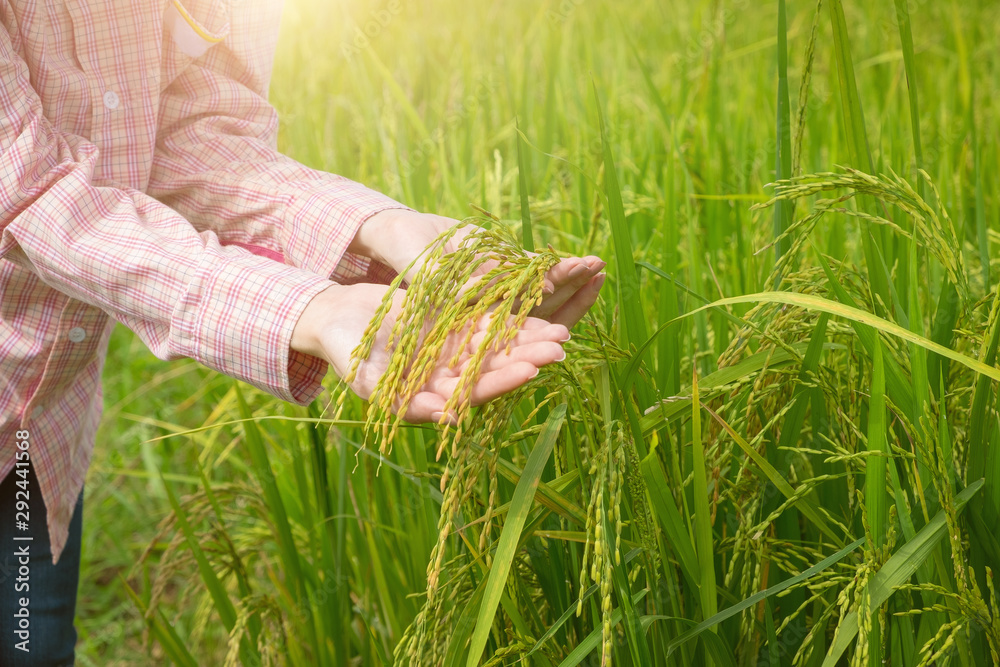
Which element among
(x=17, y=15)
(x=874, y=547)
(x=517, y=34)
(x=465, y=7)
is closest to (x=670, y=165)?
(x=874, y=547)

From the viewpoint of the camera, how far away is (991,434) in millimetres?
941

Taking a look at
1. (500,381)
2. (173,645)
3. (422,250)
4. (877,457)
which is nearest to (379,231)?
(422,250)

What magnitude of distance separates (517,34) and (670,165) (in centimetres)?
283

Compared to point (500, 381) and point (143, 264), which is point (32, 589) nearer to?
point (143, 264)

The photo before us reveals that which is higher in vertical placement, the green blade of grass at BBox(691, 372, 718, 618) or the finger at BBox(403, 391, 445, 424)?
the finger at BBox(403, 391, 445, 424)

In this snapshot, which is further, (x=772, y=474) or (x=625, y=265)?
(x=625, y=265)

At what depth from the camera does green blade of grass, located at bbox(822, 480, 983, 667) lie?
80cm

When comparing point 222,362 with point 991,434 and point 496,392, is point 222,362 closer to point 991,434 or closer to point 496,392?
point 496,392

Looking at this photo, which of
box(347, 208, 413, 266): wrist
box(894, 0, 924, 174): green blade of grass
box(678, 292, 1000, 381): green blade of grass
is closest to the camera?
box(678, 292, 1000, 381): green blade of grass

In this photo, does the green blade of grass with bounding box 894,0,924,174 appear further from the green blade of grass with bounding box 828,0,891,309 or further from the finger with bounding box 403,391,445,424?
the finger with bounding box 403,391,445,424

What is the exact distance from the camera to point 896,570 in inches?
32.0

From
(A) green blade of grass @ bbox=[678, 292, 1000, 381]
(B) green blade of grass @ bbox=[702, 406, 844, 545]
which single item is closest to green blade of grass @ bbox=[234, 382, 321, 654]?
(B) green blade of grass @ bbox=[702, 406, 844, 545]

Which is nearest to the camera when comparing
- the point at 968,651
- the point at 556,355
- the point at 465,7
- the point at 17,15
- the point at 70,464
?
the point at 556,355

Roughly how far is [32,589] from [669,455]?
1.08m
